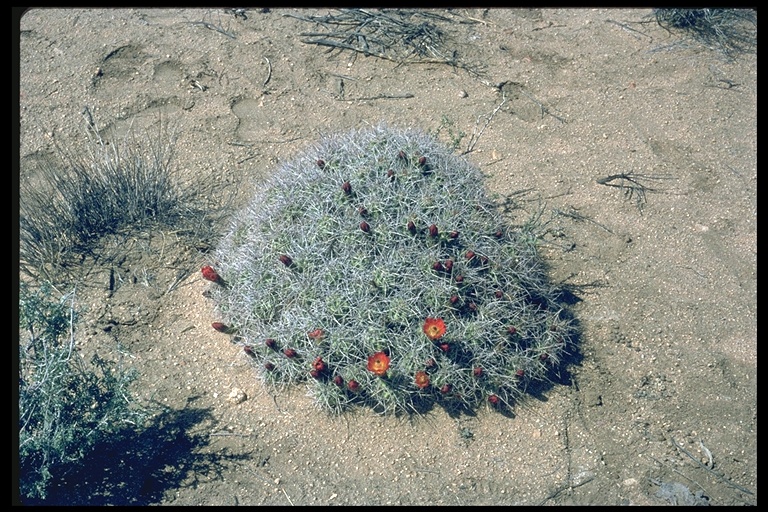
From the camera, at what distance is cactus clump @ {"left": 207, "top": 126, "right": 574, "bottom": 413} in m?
3.37

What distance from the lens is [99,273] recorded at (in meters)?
4.21

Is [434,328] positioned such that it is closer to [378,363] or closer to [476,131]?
[378,363]

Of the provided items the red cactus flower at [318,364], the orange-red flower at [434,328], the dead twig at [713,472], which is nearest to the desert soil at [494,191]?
the dead twig at [713,472]

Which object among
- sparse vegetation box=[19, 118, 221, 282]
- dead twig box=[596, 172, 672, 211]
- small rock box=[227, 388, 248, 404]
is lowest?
small rock box=[227, 388, 248, 404]

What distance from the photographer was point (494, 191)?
4633 millimetres

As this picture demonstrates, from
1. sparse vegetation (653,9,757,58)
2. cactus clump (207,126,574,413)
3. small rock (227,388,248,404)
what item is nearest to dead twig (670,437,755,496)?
cactus clump (207,126,574,413)

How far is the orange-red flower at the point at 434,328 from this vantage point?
3.25m

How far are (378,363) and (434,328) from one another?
30 cm

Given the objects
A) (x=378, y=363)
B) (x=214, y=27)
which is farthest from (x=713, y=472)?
(x=214, y=27)

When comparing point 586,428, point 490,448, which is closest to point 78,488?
point 490,448

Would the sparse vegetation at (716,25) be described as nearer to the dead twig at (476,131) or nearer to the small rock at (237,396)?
the dead twig at (476,131)

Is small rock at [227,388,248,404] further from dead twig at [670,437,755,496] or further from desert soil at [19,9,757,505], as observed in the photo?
dead twig at [670,437,755,496]

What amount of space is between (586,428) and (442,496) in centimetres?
83

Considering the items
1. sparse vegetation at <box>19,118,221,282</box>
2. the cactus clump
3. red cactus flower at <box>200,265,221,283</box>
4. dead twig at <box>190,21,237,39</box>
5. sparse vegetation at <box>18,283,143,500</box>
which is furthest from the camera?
dead twig at <box>190,21,237,39</box>
